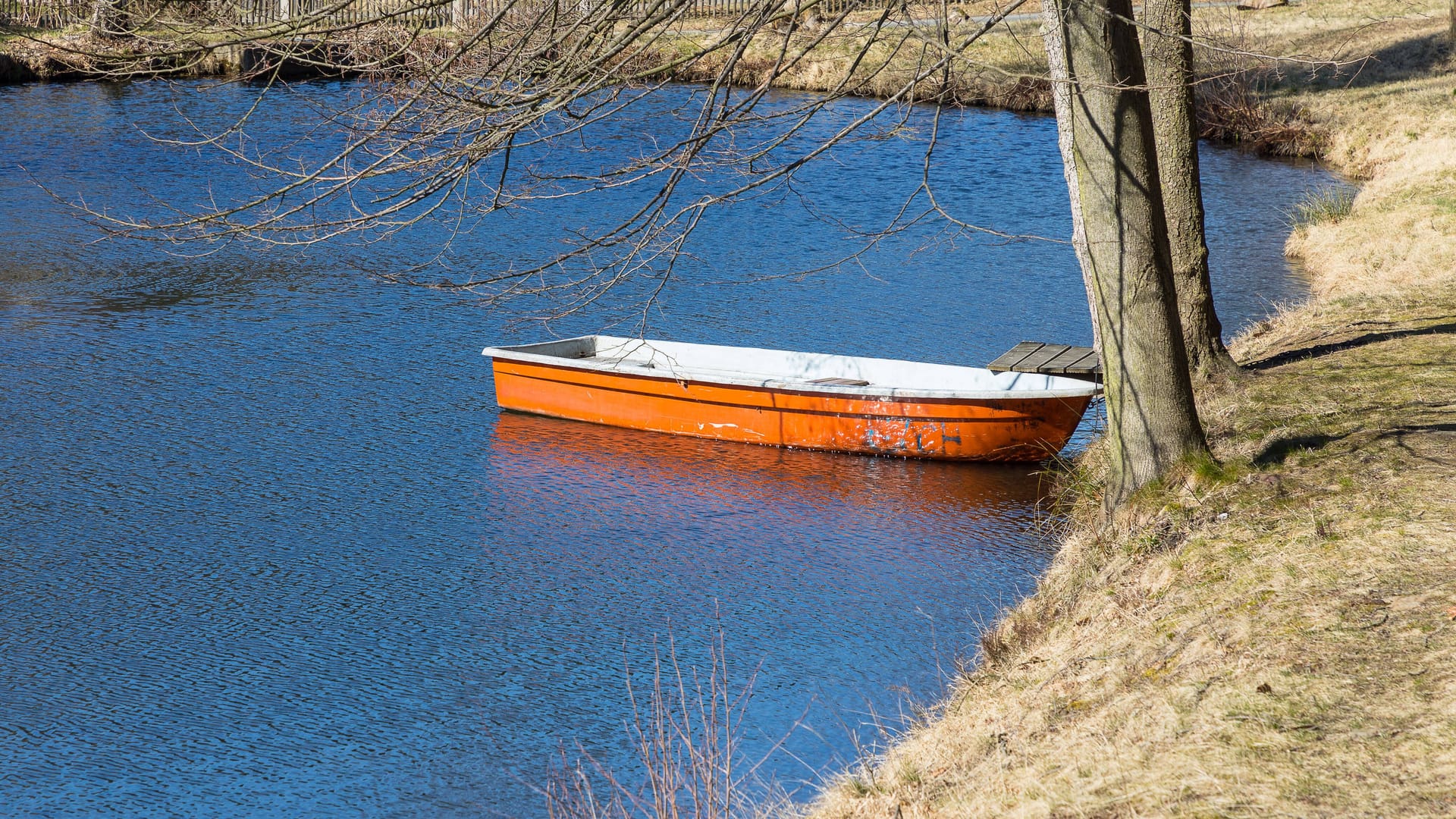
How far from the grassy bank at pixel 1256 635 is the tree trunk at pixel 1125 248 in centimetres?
27

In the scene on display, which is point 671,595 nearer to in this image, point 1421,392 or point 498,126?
point 498,126

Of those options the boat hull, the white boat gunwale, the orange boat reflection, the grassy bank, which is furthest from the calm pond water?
the grassy bank

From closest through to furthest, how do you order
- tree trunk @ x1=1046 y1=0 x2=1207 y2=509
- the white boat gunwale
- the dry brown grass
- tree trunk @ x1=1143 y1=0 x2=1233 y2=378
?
1. the dry brown grass
2. tree trunk @ x1=1046 y1=0 x2=1207 y2=509
3. tree trunk @ x1=1143 y1=0 x2=1233 y2=378
4. the white boat gunwale

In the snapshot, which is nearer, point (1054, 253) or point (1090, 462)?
point (1090, 462)

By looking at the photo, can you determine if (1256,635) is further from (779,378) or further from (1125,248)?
(779,378)

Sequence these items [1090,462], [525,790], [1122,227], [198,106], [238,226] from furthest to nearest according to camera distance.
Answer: [198,106], [1090,462], [1122,227], [525,790], [238,226]

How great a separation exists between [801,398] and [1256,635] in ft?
19.1

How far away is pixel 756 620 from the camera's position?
8.27 meters

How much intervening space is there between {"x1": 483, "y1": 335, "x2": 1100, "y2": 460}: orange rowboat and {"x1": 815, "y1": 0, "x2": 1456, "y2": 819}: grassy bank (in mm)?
1064

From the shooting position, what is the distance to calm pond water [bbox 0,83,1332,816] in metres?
6.94

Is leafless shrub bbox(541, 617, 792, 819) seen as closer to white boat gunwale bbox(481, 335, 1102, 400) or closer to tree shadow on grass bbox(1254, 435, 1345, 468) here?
tree shadow on grass bbox(1254, 435, 1345, 468)

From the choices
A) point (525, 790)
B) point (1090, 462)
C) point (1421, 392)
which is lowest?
point (525, 790)

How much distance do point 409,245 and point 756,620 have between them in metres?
Answer: 10.6

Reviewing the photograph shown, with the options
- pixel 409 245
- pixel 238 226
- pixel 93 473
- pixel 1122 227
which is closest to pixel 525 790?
pixel 238 226
